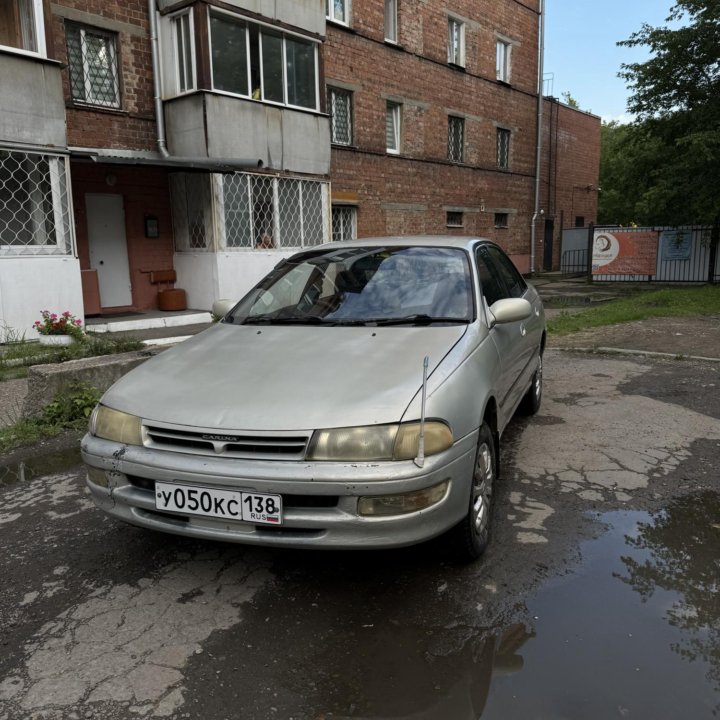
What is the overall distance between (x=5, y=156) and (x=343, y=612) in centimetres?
962

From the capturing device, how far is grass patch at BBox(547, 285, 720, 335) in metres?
11.6

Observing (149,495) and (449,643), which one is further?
(149,495)

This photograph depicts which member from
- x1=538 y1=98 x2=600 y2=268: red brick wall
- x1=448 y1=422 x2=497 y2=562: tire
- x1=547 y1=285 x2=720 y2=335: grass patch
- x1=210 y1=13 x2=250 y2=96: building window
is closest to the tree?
x1=547 y1=285 x2=720 y2=335: grass patch

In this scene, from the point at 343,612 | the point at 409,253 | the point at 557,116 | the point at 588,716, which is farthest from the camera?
the point at 557,116

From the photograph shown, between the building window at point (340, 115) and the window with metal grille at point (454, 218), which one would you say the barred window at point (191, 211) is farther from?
the window with metal grille at point (454, 218)

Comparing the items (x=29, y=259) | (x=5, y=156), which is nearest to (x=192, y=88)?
(x=5, y=156)

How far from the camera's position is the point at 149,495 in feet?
9.30

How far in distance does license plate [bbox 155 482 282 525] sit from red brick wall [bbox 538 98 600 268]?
25410 millimetres

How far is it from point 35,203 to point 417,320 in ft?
28.2

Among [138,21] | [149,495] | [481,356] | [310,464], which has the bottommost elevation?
[149,495]

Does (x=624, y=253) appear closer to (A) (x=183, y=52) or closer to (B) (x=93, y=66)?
(A) (x=183, y=52)

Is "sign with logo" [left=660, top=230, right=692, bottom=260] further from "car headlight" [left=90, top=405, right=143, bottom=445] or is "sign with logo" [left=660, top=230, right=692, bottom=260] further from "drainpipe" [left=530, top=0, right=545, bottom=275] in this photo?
"car headlight" [left=90, top=405, right=143, bottom=445]

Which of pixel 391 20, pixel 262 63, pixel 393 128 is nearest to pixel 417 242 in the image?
pixel 262 63

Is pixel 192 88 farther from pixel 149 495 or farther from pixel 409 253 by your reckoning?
pixel 149 495
